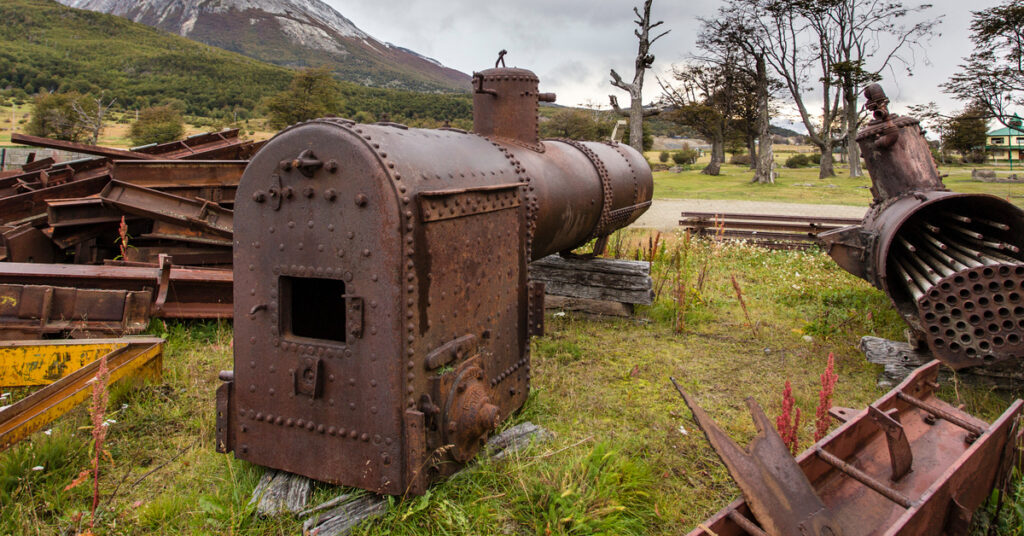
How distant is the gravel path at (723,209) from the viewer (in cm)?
1518

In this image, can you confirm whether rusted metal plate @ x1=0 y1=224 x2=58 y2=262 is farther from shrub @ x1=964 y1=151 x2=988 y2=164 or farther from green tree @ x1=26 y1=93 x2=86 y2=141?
shrub @ x1=964 y1=151 x2=988 y2=164

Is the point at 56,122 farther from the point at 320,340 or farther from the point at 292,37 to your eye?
the point at 292,37

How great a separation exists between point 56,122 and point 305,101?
39.4 feet

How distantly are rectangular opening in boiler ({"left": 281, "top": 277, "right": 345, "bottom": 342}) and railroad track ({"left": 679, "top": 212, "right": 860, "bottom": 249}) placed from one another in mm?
7861

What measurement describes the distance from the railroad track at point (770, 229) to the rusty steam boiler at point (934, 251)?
4.47 meters

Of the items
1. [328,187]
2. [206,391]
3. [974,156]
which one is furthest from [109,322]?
[974,156]

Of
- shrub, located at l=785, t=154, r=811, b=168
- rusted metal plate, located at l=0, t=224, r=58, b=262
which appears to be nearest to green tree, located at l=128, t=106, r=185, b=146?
rusted metal plate, located at l=0, t=224, r=58, b=262

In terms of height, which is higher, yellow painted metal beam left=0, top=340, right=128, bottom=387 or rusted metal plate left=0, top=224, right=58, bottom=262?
rusted metal plate left=0, top=224, right=58, bottom=262

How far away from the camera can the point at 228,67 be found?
64250 mm

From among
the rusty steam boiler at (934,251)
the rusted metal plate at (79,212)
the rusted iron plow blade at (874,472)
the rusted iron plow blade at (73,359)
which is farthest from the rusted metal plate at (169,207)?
the rusty steam boiler at (934,251)

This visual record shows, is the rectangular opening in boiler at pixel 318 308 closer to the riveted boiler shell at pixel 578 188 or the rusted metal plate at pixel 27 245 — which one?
the riveted boiler shell at pixel 578 188

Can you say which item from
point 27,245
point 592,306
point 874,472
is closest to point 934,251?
point 874,472

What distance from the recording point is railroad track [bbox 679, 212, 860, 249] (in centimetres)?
1055

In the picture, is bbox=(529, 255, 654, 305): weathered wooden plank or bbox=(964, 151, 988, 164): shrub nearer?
bbox=(529, 255, 654, 305): weathered wooden plank
